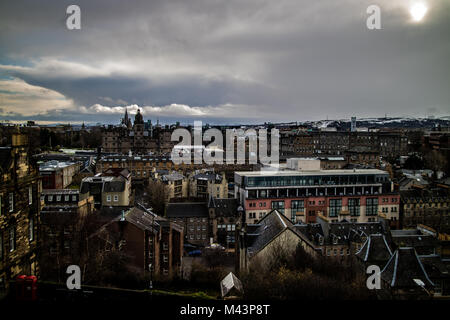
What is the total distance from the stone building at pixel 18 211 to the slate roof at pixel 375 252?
13.6 meters

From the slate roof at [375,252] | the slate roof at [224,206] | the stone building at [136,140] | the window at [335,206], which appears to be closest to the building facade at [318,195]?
the window at [335,206]

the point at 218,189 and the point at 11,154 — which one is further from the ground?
the point at 11,154

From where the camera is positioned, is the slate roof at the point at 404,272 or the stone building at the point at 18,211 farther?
the slate roof at the point at 404,272

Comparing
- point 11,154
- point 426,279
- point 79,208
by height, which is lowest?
point 426,279

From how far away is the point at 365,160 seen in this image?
50.1 metres

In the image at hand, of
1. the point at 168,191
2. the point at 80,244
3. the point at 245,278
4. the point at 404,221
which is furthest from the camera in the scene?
the point at 168,191

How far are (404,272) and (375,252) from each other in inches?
119

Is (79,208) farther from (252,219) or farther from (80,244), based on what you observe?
(252,219)

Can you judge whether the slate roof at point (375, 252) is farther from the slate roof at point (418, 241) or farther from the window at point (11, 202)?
the window at point (11, 202)

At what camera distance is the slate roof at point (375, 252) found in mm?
16438

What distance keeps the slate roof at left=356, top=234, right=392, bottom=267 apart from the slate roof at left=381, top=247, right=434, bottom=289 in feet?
6.84

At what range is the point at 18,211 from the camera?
30.4 ft
